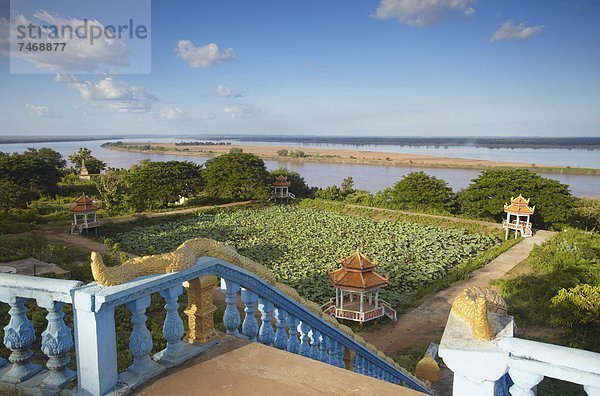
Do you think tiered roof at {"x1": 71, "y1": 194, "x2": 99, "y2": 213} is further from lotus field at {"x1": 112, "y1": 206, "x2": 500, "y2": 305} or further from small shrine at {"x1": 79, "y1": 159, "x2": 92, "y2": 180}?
small shrine at {"x1": 79, "y1": 159, "x2": 92, "y2": 180}

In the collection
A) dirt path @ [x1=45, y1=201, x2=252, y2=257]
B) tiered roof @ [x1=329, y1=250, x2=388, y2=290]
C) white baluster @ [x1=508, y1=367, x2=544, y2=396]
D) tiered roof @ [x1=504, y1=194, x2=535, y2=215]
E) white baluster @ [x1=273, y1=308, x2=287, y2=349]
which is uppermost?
white baluster @ [x1=508, y1=367, x2=544, y2=396]

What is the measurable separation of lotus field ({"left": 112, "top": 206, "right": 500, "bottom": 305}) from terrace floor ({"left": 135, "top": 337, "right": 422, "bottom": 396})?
10501mm

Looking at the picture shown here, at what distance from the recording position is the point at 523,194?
2164 cm

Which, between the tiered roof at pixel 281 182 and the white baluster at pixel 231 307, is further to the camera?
the tiered roof at pixel 281 182

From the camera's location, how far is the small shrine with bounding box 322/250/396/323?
11.2m

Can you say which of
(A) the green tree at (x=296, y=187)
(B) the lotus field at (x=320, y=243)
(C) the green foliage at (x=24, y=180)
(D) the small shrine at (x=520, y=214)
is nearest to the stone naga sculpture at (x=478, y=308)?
(B) the lotus field at (x=320, y=243)

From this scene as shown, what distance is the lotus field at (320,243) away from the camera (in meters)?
14.7

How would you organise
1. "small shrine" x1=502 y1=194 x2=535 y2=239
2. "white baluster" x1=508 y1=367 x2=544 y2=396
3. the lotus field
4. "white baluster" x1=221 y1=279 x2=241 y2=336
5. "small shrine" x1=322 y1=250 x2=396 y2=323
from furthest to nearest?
"small shrine" x1=502 y1=194 x2=535 y2=239 → the lotus field → "small shrine" x1=322 y1=250 x2=396 y2=323 → "white baluster" x1=221 y1=279 x2=241 y2=336 → "white baluster" x1=508 y1=367 x2=544 y2=396

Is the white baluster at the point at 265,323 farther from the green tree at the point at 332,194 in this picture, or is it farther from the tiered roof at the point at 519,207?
the green tree at the point at 332,194

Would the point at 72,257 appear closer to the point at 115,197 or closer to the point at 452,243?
the point at 115,197

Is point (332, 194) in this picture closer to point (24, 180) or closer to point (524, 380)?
point (24, 180)

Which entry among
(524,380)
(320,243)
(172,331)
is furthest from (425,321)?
(524,380)

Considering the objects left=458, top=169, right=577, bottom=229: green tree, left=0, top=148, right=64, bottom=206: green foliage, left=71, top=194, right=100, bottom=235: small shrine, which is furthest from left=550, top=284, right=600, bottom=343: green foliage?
left=0, top=148, right=64, bottom=206: green foliage

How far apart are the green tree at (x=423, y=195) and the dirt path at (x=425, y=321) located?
33.7 ft
